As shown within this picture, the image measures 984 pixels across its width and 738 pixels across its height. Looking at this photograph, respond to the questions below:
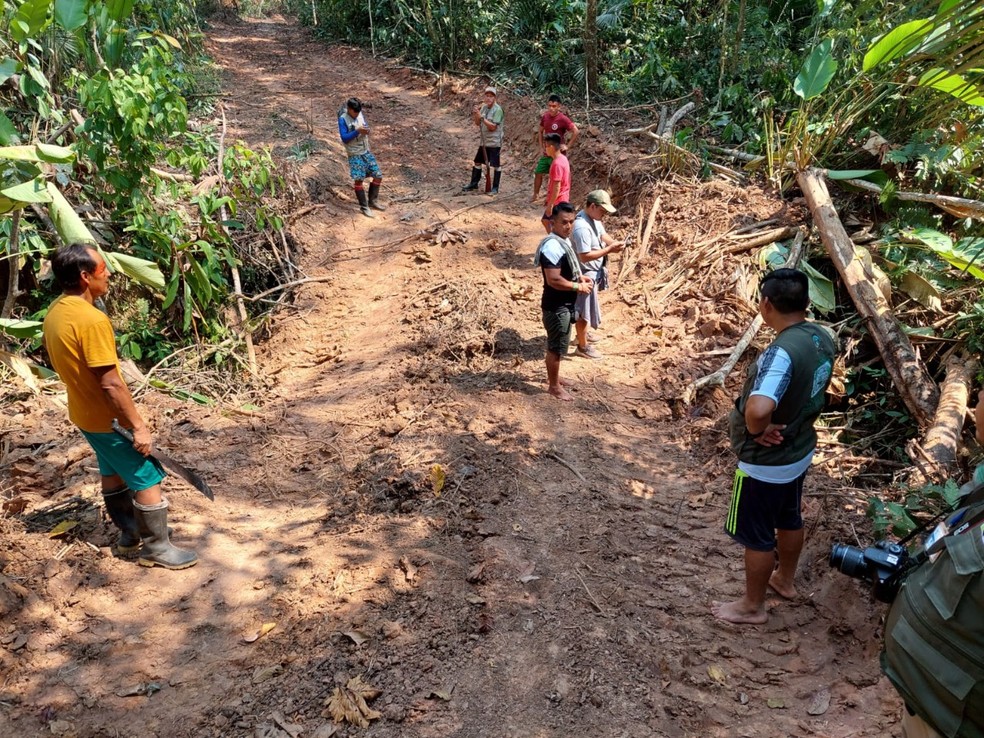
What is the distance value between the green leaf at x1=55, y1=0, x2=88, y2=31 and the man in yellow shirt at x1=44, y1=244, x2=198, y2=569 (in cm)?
255

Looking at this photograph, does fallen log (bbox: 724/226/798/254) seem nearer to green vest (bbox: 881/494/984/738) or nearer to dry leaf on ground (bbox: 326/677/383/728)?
green vest (bbox: 881/494/984/738)

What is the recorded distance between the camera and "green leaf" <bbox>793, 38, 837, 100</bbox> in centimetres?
689

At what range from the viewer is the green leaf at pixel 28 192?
3642 mm

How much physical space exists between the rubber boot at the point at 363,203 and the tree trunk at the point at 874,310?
5.69 m

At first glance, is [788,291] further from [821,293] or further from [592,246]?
[821,293]

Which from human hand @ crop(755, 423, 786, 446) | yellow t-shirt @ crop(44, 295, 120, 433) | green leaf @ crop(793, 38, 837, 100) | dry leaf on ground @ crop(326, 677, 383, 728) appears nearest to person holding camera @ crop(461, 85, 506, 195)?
green leaf @ crop(793, 38, 837, 100)

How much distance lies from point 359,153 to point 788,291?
23.8ft

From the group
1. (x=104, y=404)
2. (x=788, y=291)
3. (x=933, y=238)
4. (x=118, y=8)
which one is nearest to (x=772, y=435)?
(x=788, y=291)

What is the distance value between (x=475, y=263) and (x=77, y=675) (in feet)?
19.4

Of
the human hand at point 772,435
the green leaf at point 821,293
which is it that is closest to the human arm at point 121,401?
the human hand at point 772,435

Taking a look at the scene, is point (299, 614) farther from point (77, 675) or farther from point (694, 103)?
point (694, 103)

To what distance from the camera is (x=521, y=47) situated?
46.0 ft

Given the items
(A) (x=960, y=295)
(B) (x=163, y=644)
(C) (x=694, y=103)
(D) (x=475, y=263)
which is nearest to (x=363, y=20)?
(C) (x=694, y=103)

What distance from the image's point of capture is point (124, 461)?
348cm
